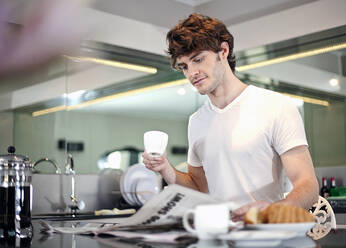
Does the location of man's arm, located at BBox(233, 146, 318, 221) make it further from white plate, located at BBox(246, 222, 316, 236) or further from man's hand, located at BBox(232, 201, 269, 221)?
white plate, located at BBox(246, 222, 316, 236)

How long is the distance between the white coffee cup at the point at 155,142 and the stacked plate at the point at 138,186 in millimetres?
2161

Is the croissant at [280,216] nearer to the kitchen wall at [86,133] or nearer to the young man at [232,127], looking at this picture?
the young man at [232,127]

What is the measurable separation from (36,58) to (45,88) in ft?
0.77

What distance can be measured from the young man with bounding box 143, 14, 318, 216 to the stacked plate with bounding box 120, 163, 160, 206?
166cm

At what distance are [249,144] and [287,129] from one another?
168 mm

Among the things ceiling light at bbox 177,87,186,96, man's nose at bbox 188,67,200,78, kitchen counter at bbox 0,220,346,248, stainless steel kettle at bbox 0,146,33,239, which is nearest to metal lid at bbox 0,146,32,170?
stainless steel kettle at bbox 0,146,33,239

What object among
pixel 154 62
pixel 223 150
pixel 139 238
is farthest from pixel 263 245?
pixel 154 62

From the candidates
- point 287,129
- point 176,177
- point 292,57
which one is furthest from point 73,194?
point 287,129

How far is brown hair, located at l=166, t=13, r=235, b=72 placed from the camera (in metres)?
1.94

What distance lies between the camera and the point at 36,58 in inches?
155

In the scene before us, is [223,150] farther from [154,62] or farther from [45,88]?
[154,62]

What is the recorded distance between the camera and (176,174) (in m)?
2.03

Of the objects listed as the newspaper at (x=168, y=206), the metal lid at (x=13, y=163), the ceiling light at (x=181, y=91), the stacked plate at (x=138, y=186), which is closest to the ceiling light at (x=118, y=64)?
the ceiling light at (x=181, y=91)

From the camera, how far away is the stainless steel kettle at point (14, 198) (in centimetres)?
164
